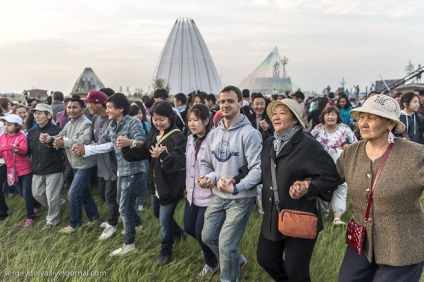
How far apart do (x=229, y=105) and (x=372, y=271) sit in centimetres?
159

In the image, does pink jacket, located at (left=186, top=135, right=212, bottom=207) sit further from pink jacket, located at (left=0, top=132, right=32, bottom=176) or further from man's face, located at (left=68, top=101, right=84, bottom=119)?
pink jacket, located at (left=0, top=132, right=32, bottom=176)

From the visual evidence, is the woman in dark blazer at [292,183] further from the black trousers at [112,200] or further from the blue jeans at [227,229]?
the black trousers at [112,200]

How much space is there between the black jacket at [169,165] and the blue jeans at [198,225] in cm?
22

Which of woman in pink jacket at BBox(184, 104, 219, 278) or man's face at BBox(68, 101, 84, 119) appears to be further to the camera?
man's face at BBox(68, 101, 84, 119)

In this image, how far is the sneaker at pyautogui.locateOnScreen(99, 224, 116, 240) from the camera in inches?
A: 149

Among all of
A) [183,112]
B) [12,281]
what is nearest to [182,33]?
[183,112]

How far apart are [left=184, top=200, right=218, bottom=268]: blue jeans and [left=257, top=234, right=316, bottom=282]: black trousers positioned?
0.69m

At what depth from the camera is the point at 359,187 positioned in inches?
76.9

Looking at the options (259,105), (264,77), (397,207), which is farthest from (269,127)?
(264,77)

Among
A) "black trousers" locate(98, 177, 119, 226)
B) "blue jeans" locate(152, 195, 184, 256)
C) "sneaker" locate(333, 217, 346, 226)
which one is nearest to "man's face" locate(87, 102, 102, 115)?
"black trousers" locate(98, 177, 119, 226)

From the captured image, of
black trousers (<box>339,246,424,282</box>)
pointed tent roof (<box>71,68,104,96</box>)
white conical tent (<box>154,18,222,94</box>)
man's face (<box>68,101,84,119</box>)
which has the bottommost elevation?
black trousers (<box>339,246,424,282</box>)

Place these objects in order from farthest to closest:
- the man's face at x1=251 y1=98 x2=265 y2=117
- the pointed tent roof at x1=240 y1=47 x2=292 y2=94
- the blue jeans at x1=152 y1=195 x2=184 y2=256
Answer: the pointed tent roof at x1=240 y1=47 x2=292 y2=94 < the man's face at x1=251 y1=98 x2=265 y2=117 < the blue jeans at x1=152 y1=195 x2=184 y2=256

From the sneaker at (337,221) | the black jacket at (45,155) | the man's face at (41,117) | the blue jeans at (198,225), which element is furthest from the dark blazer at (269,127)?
the man's face at (41,117)

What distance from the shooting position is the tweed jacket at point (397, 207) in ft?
5.79
